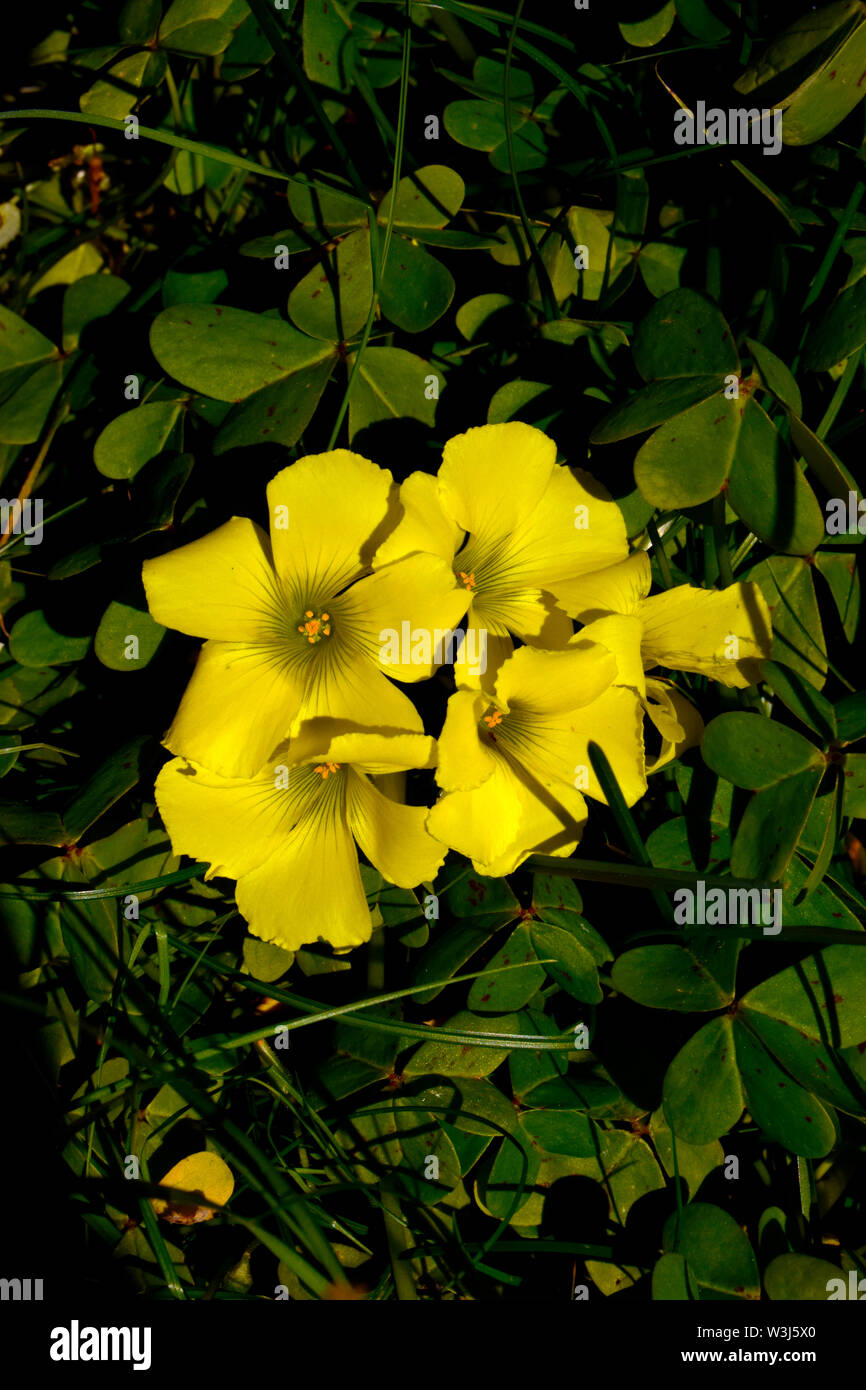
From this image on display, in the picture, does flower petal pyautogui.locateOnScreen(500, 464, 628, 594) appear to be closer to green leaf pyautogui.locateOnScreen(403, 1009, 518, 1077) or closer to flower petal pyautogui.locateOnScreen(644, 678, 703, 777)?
flower petal pyautogui.locateOnScreen(644, 678, 703, 777)

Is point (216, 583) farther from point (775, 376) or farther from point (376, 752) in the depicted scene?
point (775, 376)

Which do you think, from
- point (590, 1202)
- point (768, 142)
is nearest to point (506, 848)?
point (590, 1202)

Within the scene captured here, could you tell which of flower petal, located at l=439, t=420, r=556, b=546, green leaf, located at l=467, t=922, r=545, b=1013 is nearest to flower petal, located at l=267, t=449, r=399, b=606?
flower petal, located at l=439, t=420, r=556, b=546

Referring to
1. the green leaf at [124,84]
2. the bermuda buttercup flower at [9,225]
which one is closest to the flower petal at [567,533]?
the green leaf at [124,84]

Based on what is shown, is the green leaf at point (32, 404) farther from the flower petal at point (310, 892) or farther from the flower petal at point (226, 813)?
the flower petal at point (310, 892)

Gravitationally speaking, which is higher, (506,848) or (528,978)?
(506,848)

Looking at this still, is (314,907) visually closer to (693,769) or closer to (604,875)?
(604,875)

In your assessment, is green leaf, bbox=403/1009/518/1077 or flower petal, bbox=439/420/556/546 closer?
flower petal, bbox=439/420/556/546
